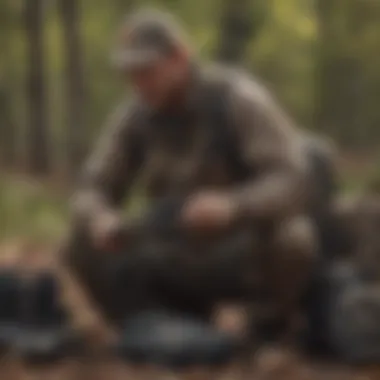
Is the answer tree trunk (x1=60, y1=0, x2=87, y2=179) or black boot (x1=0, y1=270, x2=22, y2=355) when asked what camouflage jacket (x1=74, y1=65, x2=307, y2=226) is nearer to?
tree trunk (x1=60, y1=0, x2=87, y2=179)

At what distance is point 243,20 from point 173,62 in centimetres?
8

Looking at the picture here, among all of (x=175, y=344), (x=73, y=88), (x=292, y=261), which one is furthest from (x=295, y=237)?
(x=73, y=88)

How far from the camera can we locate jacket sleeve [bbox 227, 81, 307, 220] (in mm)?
2086

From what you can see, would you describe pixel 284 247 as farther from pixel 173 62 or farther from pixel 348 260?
pixel 173 62

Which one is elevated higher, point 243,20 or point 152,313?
point 243,20

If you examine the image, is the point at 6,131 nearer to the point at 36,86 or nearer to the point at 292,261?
the point at 36,86

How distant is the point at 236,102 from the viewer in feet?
6.87

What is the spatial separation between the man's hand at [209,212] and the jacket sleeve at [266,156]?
0.01m

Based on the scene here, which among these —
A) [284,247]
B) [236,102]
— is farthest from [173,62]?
[284,247]

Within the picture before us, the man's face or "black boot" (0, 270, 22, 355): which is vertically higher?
the man's face

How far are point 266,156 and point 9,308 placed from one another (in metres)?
0.31

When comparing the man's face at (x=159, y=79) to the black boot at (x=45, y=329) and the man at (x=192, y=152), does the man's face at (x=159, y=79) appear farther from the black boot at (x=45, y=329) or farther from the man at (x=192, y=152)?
the black boot at (x=45, y=329)

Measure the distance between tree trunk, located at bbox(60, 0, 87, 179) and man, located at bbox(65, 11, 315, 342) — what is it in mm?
18

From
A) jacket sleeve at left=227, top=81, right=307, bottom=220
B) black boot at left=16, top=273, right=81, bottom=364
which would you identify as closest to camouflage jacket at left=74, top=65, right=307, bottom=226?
jacket sleeve at left=227, top=81, right=307, bottom=220
